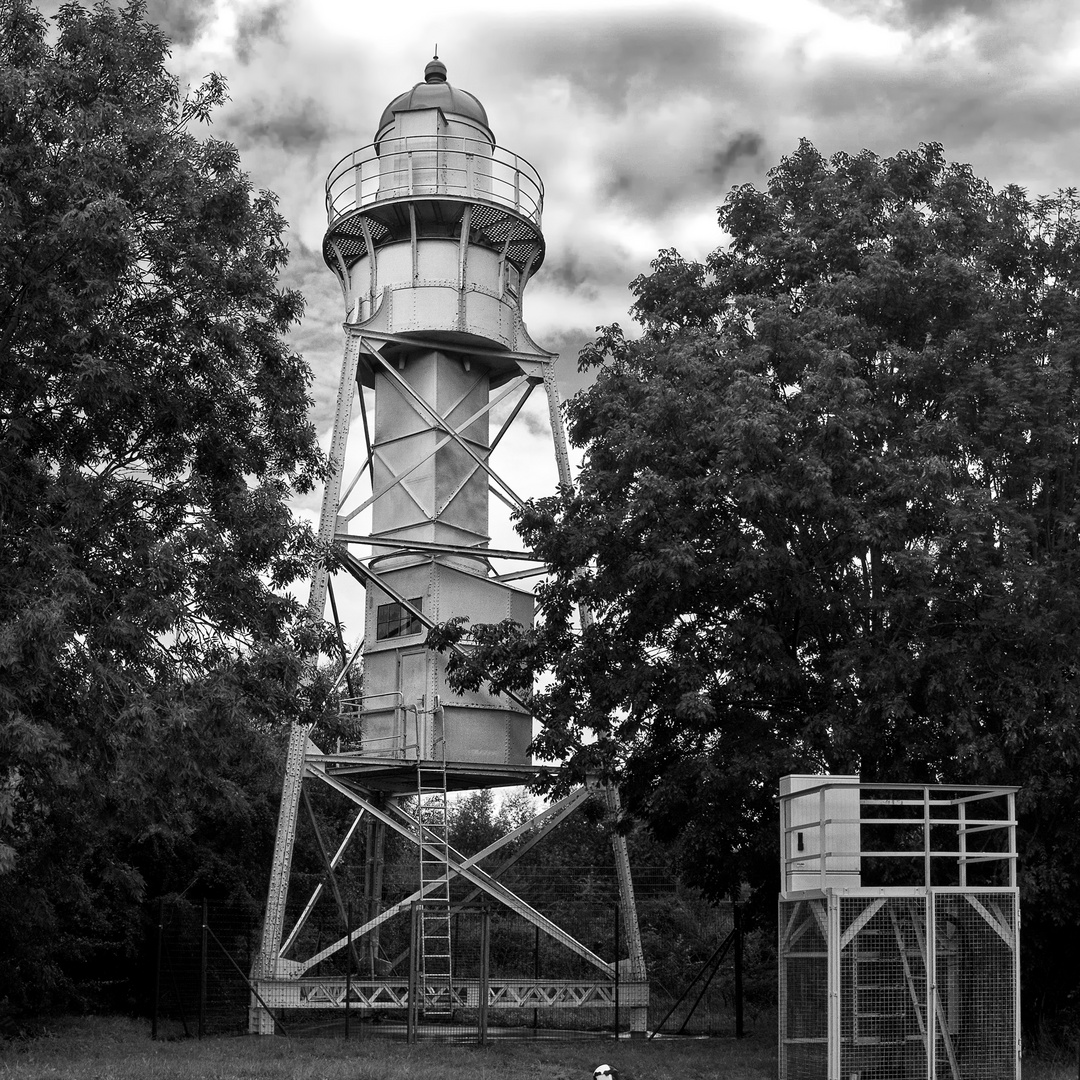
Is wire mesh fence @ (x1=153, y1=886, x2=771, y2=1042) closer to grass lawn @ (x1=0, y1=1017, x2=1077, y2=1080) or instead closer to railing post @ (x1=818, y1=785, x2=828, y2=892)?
grass lawn @ (x1=0, y1=1017, x2=1077, y2=1080)

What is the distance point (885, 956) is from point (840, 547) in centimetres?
606

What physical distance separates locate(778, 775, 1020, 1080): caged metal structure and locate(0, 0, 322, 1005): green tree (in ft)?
24.6

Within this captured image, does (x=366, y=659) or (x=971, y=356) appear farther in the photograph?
(x=366, y=659)

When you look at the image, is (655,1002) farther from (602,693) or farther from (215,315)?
(215,315)

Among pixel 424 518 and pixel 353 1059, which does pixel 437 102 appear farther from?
pixel 353 1059

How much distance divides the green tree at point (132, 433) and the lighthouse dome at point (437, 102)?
9.71m

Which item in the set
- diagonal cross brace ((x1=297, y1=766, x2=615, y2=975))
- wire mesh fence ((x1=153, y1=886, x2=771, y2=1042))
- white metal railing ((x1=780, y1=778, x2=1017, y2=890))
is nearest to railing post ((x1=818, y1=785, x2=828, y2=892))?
white metal railing ((x1=780, y1=778, x2=1017, y2=890))

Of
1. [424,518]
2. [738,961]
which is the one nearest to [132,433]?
[424,518]

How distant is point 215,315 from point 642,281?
970 centimetres

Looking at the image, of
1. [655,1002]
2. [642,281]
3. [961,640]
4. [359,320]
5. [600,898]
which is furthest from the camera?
[600,898]

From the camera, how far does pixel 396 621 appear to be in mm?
29016

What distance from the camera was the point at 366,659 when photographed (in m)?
29.3

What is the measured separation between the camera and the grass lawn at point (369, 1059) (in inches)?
730


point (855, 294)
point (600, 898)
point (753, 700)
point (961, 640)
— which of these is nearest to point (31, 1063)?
point (753, 700)
